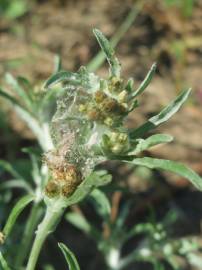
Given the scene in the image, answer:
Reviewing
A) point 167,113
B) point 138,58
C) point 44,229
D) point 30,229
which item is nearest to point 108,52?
point 167,113

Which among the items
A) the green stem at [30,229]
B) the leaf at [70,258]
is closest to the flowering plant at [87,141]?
the leaf at [70,258]

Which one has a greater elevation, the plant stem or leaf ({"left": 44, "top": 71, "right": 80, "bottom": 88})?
leaf ({"left": 44, "top": 71, "right": 80, "bottom": 88})

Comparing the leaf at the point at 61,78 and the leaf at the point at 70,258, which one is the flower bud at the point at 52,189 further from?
the leaf at the point at 61,78

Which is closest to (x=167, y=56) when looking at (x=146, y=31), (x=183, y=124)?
(x=146, y=31)

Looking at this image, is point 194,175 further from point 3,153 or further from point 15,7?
point 15,7

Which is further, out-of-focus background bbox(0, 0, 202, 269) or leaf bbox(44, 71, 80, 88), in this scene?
out-of-focus background bbox(0, 0, 202, 269)

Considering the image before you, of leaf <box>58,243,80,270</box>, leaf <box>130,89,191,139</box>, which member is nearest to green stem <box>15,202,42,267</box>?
leaf <box>58,243,80,270</box>

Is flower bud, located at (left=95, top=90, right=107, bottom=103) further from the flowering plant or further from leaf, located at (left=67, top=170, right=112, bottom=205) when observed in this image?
leaf, located at (left=67, top=170, right=112, bottom=205)
